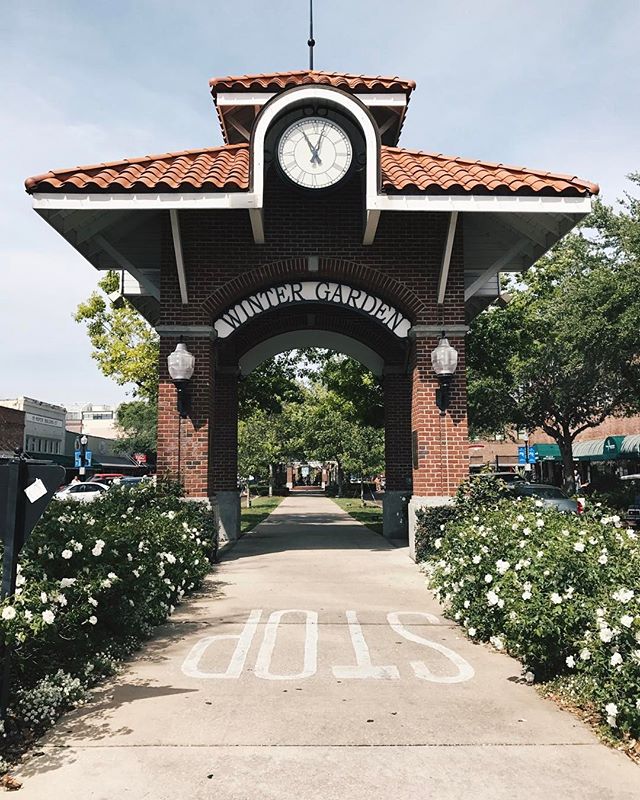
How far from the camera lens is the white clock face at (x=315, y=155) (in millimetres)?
10719

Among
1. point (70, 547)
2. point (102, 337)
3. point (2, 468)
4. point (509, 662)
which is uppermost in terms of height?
point (102, 337)

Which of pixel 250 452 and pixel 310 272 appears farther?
pixel 250 452

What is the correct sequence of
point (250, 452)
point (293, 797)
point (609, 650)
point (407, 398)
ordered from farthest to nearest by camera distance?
point (250, 452), point (407, 398), point (609, 650), point (293, 797)

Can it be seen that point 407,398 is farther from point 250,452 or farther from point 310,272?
point 250,452

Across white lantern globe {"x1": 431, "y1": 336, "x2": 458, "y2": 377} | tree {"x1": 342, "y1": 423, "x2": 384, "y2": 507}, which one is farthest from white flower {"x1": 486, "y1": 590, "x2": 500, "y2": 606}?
tree {"x1": 342, "y1": 423, "x2": 384, "y2": 507}

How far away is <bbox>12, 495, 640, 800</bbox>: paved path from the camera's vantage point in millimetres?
3568

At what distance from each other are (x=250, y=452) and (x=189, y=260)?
37.0 meters

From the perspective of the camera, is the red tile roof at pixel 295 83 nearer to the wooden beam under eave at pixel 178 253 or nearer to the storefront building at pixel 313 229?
the storefront building at pixel 313 229

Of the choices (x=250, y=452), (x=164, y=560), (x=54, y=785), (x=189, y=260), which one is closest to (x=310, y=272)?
(x=189, y=260)

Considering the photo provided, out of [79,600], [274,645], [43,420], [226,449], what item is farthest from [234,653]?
[43,420]

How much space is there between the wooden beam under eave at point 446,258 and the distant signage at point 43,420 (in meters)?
39.4

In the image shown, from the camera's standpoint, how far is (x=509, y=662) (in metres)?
5.89

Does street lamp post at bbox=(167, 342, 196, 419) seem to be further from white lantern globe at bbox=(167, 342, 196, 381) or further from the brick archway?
the brick archway

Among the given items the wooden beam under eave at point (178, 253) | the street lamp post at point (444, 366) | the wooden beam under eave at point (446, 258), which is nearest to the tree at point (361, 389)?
the wooden beam under eave at point (446, 258)
